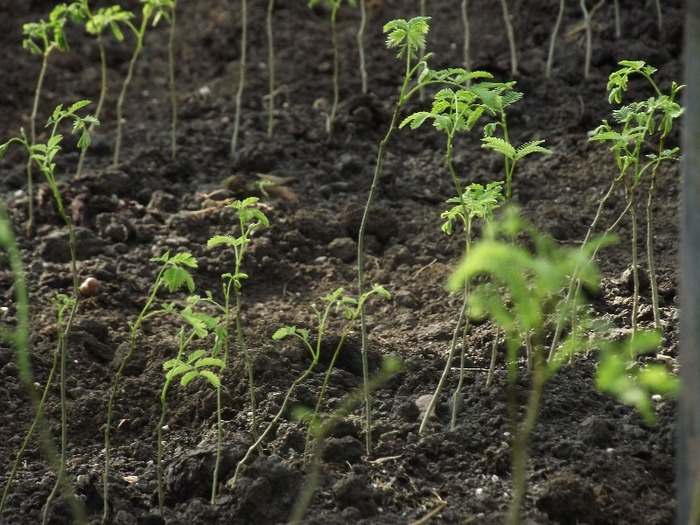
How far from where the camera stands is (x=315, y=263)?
14.8 feet

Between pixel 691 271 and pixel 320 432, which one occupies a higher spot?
pixel 691 271

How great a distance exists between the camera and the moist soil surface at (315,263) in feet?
9.70

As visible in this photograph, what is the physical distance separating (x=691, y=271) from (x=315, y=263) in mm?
2602

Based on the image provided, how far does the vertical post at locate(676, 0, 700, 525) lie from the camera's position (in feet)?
6.55

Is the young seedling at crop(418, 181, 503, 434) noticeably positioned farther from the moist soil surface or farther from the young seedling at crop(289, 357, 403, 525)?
the young seedling at crop(289, 357, 403, 525)

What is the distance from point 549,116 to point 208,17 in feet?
8.03

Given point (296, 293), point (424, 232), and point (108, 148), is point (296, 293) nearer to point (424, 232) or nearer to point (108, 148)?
point (424, 232)

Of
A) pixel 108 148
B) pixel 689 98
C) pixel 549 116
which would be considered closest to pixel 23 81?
pixel 108 148

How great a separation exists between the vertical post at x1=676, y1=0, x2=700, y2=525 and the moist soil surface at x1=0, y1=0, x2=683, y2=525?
77cm

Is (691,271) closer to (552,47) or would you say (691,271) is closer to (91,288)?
(91,288)

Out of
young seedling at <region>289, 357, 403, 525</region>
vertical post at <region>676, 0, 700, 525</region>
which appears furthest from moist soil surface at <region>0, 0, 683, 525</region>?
vertical post at <region>676, 0, 700, 525</region>

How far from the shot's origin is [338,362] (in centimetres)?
358

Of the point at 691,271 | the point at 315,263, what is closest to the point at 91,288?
the point at 315,263

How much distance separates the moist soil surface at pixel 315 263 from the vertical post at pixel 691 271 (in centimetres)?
77
